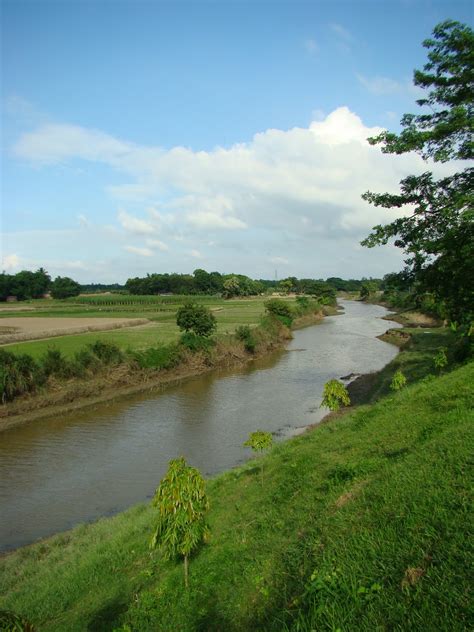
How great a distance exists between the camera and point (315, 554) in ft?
19.5

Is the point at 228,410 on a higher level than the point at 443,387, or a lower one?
lower

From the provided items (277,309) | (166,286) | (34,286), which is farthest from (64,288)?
(277,309)

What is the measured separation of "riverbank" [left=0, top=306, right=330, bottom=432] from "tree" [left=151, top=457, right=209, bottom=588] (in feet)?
76.4

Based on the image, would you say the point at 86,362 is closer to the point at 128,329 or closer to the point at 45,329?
the point at 45,329

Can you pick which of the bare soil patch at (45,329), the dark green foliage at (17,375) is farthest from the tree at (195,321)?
the bare soil patch at (45,329)

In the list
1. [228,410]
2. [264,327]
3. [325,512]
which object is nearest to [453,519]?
[325,512]

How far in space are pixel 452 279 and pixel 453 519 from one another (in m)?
11.8

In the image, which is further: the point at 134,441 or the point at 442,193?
the point at 134,441

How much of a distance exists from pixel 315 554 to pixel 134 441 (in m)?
19.4

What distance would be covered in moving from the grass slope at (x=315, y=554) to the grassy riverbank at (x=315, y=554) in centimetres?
2

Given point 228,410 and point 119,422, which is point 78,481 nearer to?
point 119,422

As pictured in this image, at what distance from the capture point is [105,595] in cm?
808

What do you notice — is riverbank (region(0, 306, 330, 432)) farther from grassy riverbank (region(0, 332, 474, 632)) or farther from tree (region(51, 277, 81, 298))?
tree (region(51, 277, 81, 298))

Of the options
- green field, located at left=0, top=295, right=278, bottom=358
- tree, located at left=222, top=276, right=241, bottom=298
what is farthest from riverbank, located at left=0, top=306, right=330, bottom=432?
tree, located at left=222, top=276, right=241, bottom=298
